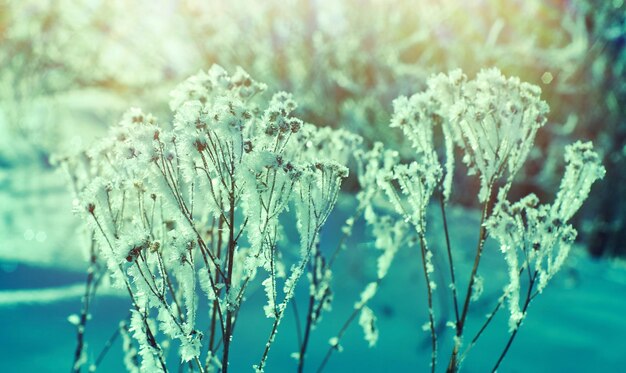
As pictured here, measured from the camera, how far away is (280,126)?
1.57 meters

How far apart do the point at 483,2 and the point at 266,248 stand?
7.10 m

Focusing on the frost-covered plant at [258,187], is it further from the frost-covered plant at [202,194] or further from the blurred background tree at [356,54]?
the blurred background tree at [356,54]

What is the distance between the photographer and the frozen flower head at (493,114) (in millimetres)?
1880

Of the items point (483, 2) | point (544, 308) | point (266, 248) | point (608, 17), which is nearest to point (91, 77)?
point (483, 2)

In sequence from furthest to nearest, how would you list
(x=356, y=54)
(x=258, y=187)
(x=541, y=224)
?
(x=356, y=54), (x=541, y=224), (x=258, y=187)

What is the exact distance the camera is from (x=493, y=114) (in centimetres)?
190

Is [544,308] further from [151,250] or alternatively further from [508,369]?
[151,250]

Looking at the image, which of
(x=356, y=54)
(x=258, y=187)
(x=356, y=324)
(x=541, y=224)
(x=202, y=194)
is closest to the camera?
(x=258, y=187)

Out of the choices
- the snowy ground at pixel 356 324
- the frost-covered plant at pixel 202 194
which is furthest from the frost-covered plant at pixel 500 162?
the snowy ground at pixel 356 324

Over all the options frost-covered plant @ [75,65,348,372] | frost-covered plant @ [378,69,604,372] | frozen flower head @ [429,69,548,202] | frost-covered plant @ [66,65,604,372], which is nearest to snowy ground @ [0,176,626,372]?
frost-covered plant @ [66,65,604,372]

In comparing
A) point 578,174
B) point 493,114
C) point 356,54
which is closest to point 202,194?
point 493,114

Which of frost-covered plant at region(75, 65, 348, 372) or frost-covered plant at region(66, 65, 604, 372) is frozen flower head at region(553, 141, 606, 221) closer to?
frost-covered plant at region(66, 65, 604, 372)

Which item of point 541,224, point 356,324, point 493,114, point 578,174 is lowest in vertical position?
point 541,224

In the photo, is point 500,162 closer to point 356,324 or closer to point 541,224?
point 541,224
